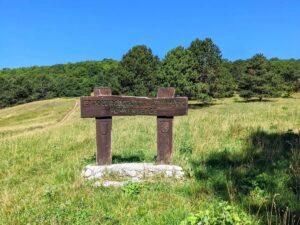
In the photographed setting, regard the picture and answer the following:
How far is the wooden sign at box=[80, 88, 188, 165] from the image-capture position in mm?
7513

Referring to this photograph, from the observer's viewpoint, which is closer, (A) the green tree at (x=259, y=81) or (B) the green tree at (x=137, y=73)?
(A) the green tree at (x=259, y=81)

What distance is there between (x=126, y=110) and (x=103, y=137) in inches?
29.7

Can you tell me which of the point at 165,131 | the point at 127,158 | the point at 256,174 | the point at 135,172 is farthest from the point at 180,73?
the point at 256,174

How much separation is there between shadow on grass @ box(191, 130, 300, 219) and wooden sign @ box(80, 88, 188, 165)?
812 mm

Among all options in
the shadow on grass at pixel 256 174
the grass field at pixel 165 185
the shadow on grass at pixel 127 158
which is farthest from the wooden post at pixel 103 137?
the shadow on grass at pixel 256 174

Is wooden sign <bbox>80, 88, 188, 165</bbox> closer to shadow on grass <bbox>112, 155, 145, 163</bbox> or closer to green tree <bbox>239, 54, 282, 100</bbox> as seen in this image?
shadow on grass <bbox>112, 155, 145, 163</bbox>

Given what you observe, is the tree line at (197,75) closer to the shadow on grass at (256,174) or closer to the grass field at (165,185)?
the grass field at (165,185)

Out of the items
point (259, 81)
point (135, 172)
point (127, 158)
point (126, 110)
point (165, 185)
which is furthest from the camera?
point (259, 81)

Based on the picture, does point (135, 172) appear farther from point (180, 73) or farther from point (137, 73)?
point (137, 73)

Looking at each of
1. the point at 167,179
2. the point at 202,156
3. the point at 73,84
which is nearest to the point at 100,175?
the point at 167,179

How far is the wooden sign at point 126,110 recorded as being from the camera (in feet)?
24.6

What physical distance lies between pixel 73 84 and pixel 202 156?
351 ft

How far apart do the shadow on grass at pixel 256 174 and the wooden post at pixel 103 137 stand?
A: 5.95 feet

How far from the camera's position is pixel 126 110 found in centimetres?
757
